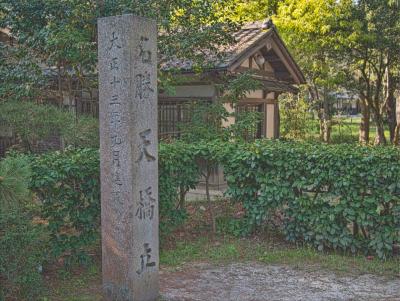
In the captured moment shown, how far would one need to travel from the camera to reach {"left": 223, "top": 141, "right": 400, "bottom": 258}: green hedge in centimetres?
622

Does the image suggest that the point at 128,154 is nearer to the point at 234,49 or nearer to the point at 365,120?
the point at 234,49

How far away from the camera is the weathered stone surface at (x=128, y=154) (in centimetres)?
474

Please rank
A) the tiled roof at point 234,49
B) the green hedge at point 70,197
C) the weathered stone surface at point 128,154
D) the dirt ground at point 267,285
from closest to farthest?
1. the weathered stone surface at point 128,154
2. the dirt ground at point 267,285
3. the green hedge at point 70,197
4. the tiled roof at point 234,49

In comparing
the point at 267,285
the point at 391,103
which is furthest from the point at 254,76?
the point at 391,103

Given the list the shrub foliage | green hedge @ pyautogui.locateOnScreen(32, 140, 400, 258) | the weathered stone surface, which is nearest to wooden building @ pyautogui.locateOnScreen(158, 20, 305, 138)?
green hedge @ pyautogui.locateOnScreen(32, 140, 400, 258)

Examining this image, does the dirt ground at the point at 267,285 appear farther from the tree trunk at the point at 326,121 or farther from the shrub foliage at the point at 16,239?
the tree trunk at the point at 326,121

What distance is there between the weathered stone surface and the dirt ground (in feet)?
2.04

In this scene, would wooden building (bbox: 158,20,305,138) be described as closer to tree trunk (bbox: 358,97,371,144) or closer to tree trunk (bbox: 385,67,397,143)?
tree trunk (bbox: 358,97,371,144)

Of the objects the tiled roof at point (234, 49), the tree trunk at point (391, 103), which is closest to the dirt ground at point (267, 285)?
the tiled roof at point (234, 49)

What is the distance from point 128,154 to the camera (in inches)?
186

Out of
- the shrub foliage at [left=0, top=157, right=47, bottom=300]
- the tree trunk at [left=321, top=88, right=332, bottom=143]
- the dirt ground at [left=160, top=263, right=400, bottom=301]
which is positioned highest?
the tree trunk at [left=321, top=88, right=332, bottom=143]

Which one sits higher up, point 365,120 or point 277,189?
point 365,120

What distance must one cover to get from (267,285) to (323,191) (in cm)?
182

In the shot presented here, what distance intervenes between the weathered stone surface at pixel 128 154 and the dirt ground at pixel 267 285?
24.5 inches
